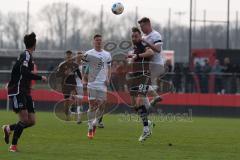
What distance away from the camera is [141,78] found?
56.2ft

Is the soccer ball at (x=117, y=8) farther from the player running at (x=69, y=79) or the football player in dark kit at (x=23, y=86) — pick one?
the football player in dark kit at (x=23, y=86)

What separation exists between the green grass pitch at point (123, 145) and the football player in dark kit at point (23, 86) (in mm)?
528

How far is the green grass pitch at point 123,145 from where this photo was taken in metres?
12.8

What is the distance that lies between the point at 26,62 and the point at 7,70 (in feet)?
83.2

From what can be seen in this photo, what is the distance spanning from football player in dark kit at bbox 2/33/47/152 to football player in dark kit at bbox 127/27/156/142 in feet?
10.9

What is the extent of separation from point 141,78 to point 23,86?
173 inches

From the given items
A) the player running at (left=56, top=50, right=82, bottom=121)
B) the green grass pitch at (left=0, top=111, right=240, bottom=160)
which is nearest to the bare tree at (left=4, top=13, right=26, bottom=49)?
the player running at (left=56, top=50, right=82, bottom=121)

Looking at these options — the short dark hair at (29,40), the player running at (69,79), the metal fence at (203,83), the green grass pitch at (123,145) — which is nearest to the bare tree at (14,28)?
the metal fence at (203,83)

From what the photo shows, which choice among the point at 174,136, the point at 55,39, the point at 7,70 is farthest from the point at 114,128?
the point at 55,39

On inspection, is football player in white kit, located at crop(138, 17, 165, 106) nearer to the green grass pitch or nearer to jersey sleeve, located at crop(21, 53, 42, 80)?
the green grass pitch

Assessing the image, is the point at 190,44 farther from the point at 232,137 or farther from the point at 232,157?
the point at 232,157

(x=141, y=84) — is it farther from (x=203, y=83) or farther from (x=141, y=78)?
(x=203, y=83)

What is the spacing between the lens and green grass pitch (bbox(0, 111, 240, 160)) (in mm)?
12789

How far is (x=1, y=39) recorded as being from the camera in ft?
139
